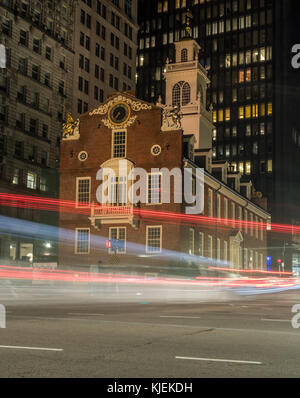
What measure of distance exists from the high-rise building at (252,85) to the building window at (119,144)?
7188cm

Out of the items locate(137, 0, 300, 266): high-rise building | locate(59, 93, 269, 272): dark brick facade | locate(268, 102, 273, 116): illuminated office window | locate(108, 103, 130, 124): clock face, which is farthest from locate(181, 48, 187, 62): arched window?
locate(268, 102, 273, 116): illuminated office window

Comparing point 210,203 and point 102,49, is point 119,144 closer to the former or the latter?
point 210,203

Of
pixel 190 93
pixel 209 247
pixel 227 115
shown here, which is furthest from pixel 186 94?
pixel 227 115

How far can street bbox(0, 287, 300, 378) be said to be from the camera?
26.2 ft

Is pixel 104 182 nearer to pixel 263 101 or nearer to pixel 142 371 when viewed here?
pixel 142 371

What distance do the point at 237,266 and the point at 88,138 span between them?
79.2 ft

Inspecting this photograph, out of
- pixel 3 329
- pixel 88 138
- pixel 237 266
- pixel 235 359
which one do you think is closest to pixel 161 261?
pixel 88 138

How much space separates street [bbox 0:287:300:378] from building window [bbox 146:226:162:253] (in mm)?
29402

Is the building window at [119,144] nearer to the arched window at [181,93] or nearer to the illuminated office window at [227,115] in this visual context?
the arched window at [181,93]

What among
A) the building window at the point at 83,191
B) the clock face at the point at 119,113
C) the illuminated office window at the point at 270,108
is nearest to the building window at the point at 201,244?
the building window at the point at 83,191

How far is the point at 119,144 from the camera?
48.4 m

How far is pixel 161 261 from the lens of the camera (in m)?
45.1

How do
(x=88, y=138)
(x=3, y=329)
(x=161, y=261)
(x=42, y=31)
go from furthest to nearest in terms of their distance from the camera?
(x=42, y=31) < (x=88, y=138) < (x=161, y=261) < (x=3, y=329)

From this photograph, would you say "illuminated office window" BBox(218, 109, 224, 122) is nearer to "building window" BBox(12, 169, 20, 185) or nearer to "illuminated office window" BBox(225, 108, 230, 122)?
"illuminated office window" BBox(225, 108, 230, 122)
